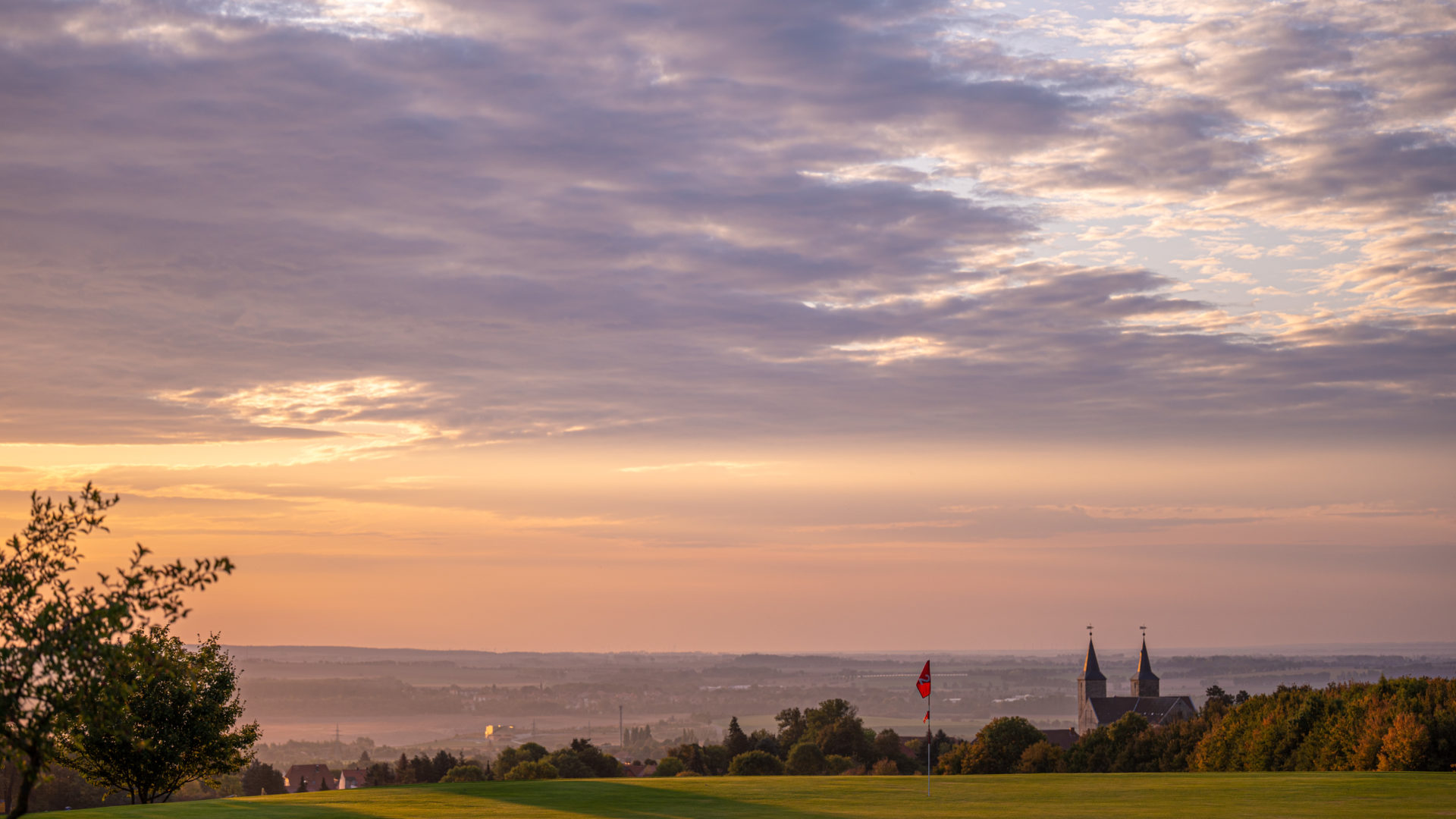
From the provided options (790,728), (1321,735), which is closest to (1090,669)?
(790,728)

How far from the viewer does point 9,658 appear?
48.4 ft

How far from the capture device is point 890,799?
35.8 metres

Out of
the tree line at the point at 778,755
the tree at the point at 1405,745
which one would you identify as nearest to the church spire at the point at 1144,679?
the tree line at the point at 778,755

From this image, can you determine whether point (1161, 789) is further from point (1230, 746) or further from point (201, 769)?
point (201, 769)

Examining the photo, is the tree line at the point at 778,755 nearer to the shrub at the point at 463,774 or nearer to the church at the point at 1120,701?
the shrub at the point at 463,774

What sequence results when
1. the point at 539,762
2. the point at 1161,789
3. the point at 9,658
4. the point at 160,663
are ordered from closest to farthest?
1. the point at 9,658
2. the point at 160,663
3. the point at 1161,789
4. the point at 539,762

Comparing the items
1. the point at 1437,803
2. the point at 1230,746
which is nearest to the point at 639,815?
the point at 1437,803

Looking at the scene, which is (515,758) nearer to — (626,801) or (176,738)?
(176,738)

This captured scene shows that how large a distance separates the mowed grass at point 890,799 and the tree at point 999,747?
45.9 meters

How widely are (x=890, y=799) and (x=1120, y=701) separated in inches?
6666

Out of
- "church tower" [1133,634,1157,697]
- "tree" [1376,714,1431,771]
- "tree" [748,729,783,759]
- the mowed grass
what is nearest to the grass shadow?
the mowed grass

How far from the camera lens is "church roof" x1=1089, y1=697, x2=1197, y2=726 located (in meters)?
182

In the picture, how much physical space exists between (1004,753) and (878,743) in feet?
103

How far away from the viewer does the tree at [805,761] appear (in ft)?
344
